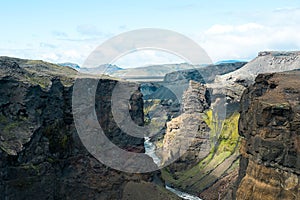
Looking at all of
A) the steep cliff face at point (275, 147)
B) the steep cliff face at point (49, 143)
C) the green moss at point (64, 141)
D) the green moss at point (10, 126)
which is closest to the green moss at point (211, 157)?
the steep cliff face at point (49, 143)

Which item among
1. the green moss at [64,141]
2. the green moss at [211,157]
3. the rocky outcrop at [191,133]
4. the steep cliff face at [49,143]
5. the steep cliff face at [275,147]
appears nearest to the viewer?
the steep cliff face at [275,147]

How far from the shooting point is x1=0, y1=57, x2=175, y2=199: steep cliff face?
84.2 meters

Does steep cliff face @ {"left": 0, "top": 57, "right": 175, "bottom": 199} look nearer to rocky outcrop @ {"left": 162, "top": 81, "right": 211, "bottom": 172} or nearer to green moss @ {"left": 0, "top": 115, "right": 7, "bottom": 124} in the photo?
green moss @ {"left": 0, "top": 115, "right": 7, "bottom": 124}

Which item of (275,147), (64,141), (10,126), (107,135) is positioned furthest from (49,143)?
(275,147)

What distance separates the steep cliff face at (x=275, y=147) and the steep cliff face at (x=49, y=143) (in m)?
40.1

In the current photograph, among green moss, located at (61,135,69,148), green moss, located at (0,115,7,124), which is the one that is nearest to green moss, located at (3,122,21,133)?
green moss, located at (0,115,7,124)

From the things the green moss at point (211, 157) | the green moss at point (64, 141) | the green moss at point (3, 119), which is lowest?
the green moss at point (211, 157)

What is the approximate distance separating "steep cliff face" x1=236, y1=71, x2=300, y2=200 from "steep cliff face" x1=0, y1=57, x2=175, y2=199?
40.1m

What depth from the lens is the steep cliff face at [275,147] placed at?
209 feet

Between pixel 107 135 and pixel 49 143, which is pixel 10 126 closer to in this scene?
pixel 49 143

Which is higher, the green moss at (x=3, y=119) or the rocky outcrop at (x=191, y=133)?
the green moss at (x=3, y=119)

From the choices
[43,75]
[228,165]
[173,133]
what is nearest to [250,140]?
[43,75]

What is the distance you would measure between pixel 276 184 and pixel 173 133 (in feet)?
428

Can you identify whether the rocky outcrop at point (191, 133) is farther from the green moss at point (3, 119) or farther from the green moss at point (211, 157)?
the green moss at point (3, 119)
